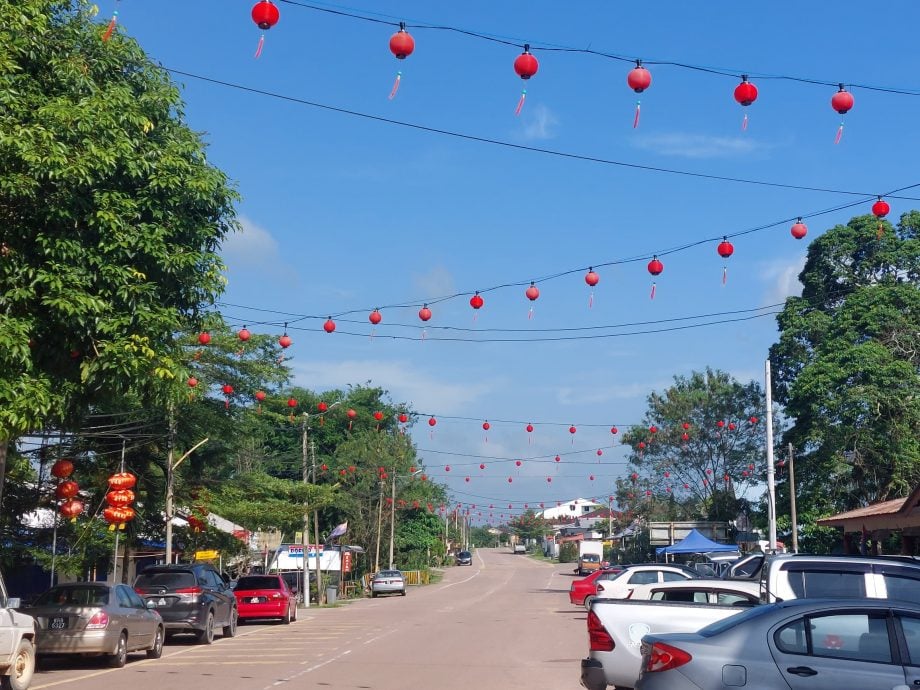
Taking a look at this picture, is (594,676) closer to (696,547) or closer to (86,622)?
(86,622)

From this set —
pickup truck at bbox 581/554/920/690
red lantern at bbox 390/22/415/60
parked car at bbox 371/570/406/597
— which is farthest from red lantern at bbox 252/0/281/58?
parked car at bbox 371/570/406/597

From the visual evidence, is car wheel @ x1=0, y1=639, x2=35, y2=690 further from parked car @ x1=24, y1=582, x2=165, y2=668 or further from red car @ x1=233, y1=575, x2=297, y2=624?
red car @ x1=233, y1=575, x2=297, y2=624

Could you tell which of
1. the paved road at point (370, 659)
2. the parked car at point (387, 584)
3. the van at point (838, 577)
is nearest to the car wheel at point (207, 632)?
the paved road at point (370, 659)

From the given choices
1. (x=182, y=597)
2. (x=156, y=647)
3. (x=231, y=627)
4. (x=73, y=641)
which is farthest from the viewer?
(x=231, y=627)

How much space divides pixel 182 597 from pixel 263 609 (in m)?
8.51

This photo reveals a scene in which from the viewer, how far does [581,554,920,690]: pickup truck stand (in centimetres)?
1142

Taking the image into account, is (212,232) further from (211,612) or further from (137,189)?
(211,612)

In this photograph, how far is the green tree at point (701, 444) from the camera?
2557 inches

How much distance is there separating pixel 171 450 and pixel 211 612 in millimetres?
9856

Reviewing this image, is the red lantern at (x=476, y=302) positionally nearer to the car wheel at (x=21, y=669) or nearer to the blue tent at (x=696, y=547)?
the car wheel at (x=21, y=669)

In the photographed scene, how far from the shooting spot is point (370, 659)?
19688 millimetres

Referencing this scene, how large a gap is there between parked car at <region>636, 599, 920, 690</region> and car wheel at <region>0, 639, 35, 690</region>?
10226mm

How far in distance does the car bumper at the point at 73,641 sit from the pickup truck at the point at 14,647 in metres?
3.10

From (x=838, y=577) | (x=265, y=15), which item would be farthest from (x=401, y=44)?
(x=838, y=577)
